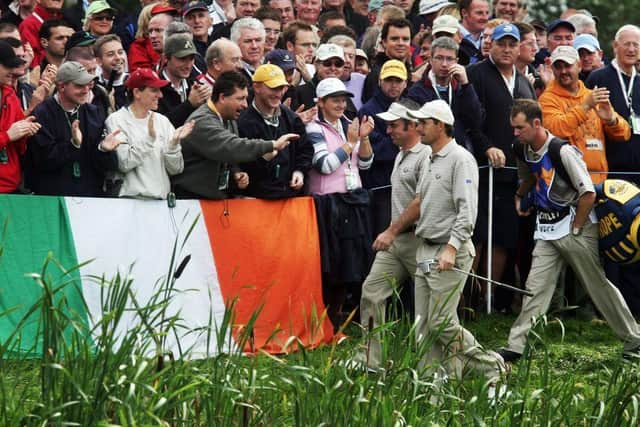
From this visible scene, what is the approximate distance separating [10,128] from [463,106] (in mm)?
4351

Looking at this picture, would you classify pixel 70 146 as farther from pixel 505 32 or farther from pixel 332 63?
pixel 505 32

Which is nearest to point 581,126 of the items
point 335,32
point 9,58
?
point 335,32

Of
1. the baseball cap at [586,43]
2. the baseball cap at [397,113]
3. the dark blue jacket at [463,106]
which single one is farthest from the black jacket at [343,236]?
the baseball cap at [586,43]

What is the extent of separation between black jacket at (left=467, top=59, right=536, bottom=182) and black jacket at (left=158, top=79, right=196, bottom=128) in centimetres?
269

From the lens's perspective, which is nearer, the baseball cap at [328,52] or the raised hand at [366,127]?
the raised hand at [366,127]

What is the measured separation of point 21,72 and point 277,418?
4.78m

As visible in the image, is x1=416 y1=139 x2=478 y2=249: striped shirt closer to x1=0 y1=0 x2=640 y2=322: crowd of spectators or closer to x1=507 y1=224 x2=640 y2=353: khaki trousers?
x1=507 y1=224 x2=640 y2=353: khaki trousers

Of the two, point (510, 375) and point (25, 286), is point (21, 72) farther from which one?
point (510, 375)

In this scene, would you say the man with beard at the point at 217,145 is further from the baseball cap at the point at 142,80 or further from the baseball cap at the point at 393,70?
the baseball cap at the point at 393,70

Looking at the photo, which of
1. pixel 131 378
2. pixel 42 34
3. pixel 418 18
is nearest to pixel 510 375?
pixel 131 378

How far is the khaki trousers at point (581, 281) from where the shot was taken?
1158 cm

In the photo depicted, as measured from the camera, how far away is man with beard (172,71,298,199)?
1159 cm

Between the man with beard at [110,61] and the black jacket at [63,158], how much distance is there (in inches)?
56.8

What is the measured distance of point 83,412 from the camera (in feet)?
21.3
